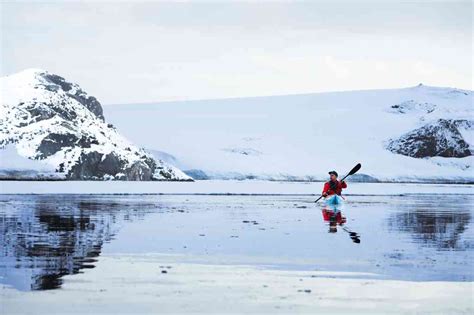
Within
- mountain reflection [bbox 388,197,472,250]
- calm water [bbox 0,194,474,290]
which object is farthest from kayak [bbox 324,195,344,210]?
calm water [bbox 0,194,474,290]

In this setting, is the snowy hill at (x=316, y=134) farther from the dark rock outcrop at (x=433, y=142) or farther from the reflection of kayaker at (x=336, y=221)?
the reflection of kayaker at (x=336, y=221)

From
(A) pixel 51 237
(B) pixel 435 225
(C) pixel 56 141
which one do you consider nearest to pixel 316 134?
(C) pixel 56 141

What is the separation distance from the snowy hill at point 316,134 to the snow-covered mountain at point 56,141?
11340 millimetres

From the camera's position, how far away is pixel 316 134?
78.2m

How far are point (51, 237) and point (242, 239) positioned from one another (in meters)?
3.39

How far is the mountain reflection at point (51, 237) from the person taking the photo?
11336 millimetres

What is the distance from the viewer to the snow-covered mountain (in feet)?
154

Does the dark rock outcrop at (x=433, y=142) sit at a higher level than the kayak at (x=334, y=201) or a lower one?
higher

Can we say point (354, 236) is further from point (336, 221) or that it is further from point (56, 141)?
point (56, 141)

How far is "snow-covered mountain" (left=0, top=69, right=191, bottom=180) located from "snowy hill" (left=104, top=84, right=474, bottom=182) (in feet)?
37.2

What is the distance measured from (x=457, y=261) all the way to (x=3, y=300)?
6.72 meters

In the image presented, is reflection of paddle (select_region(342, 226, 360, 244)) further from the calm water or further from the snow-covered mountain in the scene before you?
the snow-covered mountain

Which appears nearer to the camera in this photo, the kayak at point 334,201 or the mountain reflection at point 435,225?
the mountain reflection at point 435,225

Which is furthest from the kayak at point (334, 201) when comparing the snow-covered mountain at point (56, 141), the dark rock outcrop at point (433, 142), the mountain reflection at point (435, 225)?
the dark rock outcrop at point (433, 142)
